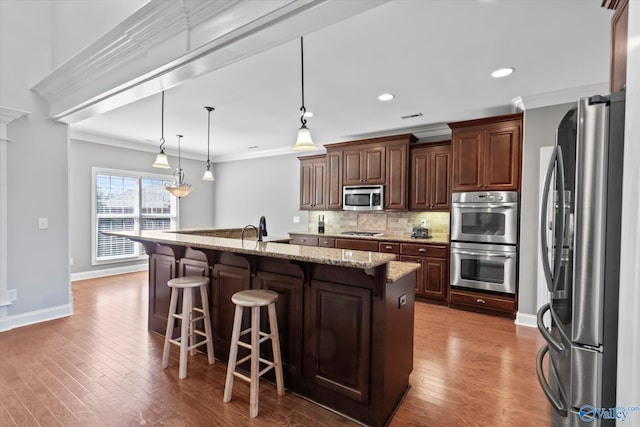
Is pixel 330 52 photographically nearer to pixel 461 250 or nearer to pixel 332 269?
pixel 332 269

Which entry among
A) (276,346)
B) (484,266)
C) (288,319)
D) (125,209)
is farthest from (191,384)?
(125,209)

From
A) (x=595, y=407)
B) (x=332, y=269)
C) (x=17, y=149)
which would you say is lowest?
(x=595, y=407)

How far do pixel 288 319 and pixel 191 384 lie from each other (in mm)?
891

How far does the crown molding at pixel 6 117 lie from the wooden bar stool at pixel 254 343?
10.7ft

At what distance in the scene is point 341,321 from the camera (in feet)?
6.66

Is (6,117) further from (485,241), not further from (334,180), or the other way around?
(485,241)

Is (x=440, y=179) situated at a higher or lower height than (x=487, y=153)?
lower

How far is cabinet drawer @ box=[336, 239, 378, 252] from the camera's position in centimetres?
480

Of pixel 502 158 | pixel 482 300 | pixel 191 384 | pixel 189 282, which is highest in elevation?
pixel 502 158

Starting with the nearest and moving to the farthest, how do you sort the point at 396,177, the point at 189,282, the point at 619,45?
the point at 619,45 → the point at 189,282 → the point at 396,177

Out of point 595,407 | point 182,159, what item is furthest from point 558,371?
point 182,159

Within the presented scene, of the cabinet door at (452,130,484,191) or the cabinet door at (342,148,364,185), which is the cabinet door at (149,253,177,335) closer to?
the cabinet door at (342,148,364,185)

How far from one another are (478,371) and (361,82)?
9.53 ft

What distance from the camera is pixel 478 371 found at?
260 cm
